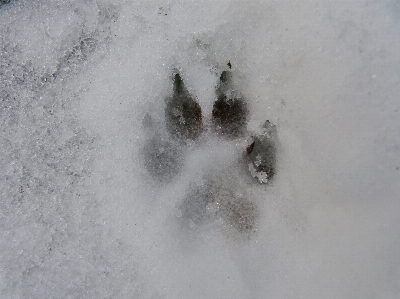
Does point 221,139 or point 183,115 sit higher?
point 183,115

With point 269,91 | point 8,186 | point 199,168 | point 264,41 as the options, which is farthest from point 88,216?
point 264,41

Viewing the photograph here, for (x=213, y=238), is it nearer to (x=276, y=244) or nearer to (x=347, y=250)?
(x=276, y=244)

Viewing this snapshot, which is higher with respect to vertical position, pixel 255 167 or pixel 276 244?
pixel 255 167

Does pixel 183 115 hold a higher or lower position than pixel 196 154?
higher

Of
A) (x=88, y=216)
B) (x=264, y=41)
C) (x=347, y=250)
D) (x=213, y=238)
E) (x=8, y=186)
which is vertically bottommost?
(x=347, y=250)
